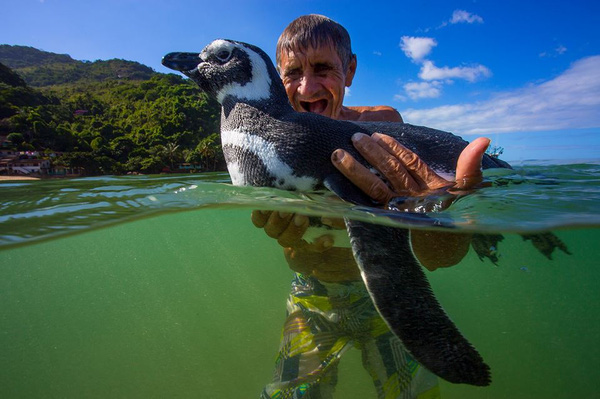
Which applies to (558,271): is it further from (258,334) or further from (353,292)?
(258,334)

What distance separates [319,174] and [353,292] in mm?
1141

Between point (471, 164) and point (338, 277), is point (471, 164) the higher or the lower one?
the higher one

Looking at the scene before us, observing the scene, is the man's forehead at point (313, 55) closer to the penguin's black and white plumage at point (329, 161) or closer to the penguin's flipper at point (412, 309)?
the penguin's black and white plumage at point (329, 161)

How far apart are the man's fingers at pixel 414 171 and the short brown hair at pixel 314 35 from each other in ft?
4.74

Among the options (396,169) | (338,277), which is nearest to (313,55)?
(396,169)

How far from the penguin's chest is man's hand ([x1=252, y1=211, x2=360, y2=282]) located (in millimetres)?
429

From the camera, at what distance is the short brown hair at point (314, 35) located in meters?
2.98

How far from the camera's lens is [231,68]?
98.0 inches

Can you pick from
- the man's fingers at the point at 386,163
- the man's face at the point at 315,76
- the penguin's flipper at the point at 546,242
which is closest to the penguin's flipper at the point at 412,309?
the man's fingers at the point at 386,163

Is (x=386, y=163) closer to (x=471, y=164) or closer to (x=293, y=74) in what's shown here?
(x=471, y=164)

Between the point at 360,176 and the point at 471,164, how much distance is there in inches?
29.0

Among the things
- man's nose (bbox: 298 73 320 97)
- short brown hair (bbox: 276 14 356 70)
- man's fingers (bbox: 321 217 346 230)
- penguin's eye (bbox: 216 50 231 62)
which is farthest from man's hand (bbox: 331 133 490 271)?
short brown hair (bbox: 276 14 356 70)

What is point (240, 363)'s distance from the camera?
154 inches

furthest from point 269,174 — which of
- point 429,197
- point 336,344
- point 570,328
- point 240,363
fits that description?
point 570,328
